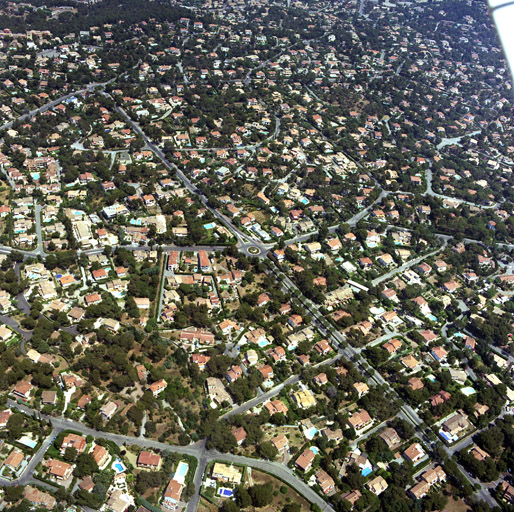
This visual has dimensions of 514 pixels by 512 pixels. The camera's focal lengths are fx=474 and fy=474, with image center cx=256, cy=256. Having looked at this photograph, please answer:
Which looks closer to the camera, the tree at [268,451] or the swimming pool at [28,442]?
the swimming pool at [28,442]

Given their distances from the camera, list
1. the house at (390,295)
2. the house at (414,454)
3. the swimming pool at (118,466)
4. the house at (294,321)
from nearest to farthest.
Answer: the swimming pool at (118,466) → the house at (414,454) → the house at (294,321) → the house at (390,295)

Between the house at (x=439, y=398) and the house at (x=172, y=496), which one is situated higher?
the house at (x=439, y=398)

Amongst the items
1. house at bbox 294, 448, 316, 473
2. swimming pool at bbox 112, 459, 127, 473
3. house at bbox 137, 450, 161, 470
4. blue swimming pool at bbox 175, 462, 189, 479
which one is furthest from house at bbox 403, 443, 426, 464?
swimming pool at bbox 112, 459, 127, 473

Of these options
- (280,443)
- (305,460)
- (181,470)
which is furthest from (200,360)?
(305,460)

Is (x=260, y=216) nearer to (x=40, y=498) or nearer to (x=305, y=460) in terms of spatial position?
(x=305, y=460)

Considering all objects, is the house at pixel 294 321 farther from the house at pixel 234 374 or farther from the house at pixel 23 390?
the house at pixel 23 390

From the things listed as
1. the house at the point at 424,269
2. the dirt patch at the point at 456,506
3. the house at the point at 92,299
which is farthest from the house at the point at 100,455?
the house at the point at 424,269
